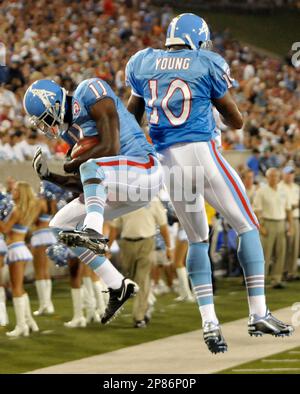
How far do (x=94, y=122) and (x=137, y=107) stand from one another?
0.45 meters

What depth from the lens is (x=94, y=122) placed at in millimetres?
6621

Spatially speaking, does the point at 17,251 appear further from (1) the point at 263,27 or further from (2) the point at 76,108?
(1) the point at 263,27

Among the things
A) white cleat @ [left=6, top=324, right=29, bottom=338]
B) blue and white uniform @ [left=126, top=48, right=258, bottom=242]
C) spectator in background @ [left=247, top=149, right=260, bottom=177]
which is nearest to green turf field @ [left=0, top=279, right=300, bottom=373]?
white cleat @ [left=6, top=324, right=29, bottom=338]

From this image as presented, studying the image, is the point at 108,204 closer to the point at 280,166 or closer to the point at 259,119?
the point at 280,166

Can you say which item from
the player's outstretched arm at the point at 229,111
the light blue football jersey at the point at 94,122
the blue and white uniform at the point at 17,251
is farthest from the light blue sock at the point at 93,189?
the blue and white uniform at the point at 17,251

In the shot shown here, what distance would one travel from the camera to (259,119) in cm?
2211

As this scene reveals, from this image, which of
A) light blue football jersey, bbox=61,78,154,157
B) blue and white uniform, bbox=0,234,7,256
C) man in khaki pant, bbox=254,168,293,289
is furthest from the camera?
man in khaki pant, bbox=254,168,293,289

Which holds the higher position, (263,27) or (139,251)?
(263,27)

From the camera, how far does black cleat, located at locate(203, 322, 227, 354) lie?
6711mm

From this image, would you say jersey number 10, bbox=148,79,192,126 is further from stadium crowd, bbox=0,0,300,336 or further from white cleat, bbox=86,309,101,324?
white cleat, bbox=86,309,101,324

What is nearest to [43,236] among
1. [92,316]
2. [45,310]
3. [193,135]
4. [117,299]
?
[45,310]

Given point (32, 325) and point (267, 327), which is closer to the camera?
point (267, 327)

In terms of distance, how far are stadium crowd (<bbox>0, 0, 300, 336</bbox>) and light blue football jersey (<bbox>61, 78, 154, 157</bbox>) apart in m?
5.87

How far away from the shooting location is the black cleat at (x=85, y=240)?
6145 millimetres
